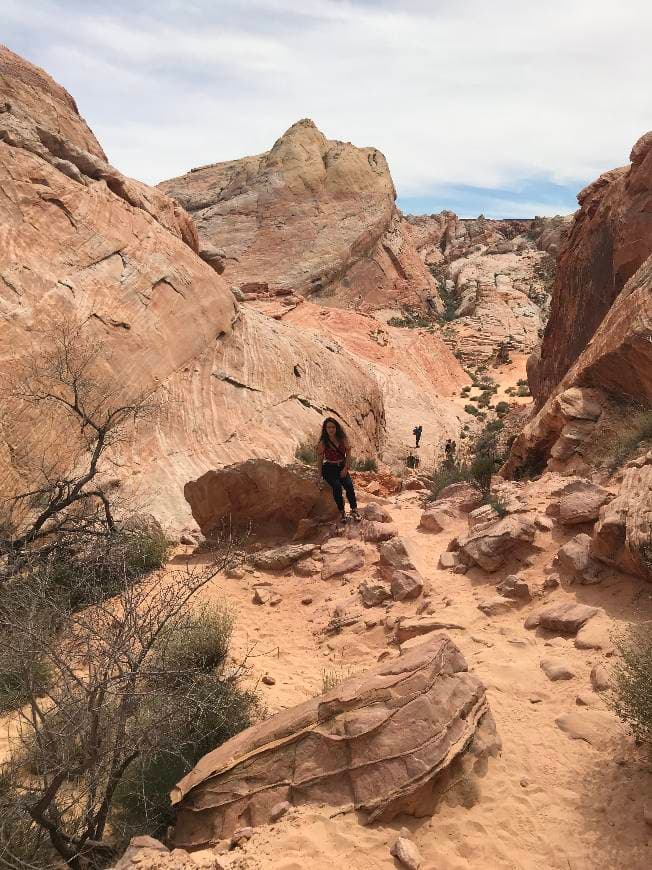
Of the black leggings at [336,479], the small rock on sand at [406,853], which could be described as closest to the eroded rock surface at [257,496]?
the black leggings at [336,479]

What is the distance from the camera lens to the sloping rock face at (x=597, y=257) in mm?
12438

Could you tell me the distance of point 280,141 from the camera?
4225 cm

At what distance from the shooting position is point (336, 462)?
8.59 m

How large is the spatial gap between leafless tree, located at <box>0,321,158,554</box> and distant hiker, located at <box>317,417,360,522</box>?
2.96m

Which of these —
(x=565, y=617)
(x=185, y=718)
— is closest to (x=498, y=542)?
(x=565, y=617)

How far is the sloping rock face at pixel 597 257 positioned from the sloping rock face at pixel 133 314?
604 centimetres

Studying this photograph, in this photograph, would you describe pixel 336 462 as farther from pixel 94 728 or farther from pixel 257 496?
pixel 94 728

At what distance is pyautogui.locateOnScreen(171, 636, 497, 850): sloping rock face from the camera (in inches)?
142

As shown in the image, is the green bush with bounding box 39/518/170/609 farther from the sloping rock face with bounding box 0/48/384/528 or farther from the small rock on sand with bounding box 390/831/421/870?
the small rock on sand with bounding box 390/831/421/870

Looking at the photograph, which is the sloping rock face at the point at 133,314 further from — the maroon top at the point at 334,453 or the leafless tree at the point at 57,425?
the maroon top at the point at 334,453

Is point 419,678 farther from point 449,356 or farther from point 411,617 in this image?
point 449,356

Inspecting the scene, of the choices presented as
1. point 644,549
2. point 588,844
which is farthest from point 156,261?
point 588,844

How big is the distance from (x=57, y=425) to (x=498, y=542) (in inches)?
298

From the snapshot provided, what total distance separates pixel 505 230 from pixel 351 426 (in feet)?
193
